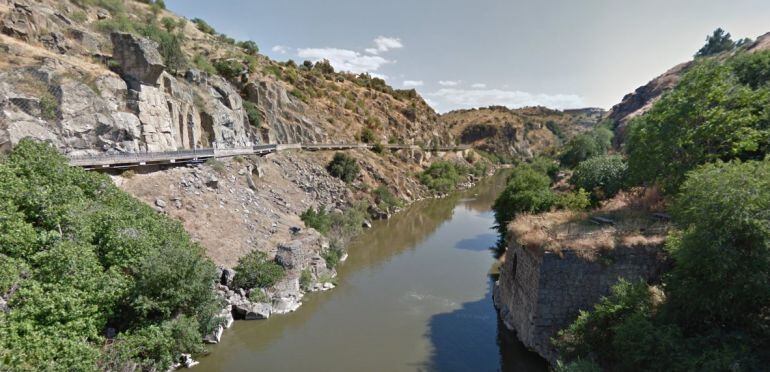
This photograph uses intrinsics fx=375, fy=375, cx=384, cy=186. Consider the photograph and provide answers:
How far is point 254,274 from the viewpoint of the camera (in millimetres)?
17781

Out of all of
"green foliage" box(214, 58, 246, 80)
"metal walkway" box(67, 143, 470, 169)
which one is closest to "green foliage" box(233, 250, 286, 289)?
"metal walkway" box(67, 143, 470, 169)

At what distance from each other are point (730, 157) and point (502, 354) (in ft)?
36.8

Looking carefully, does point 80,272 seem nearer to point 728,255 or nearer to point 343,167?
point 728,255

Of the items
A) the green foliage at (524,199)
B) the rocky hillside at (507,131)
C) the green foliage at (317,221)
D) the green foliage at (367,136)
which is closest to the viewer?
the green foliage at (524,199)

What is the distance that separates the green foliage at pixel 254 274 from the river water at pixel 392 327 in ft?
6.28

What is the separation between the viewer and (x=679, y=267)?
920 cm

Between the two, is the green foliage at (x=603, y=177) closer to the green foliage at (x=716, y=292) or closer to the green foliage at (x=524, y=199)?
the green foliage at (x=524, y=199)

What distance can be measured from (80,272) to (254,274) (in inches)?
289

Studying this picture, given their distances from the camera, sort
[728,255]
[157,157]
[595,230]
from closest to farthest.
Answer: [728,255], [595,230], [157,157]

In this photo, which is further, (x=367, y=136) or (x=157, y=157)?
(x=367, y=136)

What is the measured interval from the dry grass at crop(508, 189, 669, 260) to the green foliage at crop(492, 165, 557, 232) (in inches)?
249

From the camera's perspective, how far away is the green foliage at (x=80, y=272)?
962 centimetres

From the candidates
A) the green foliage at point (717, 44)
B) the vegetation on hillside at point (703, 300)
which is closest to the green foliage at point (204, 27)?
the vegetation on hillside at point (703, 300)

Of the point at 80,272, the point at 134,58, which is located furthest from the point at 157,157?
the point at 80,272
